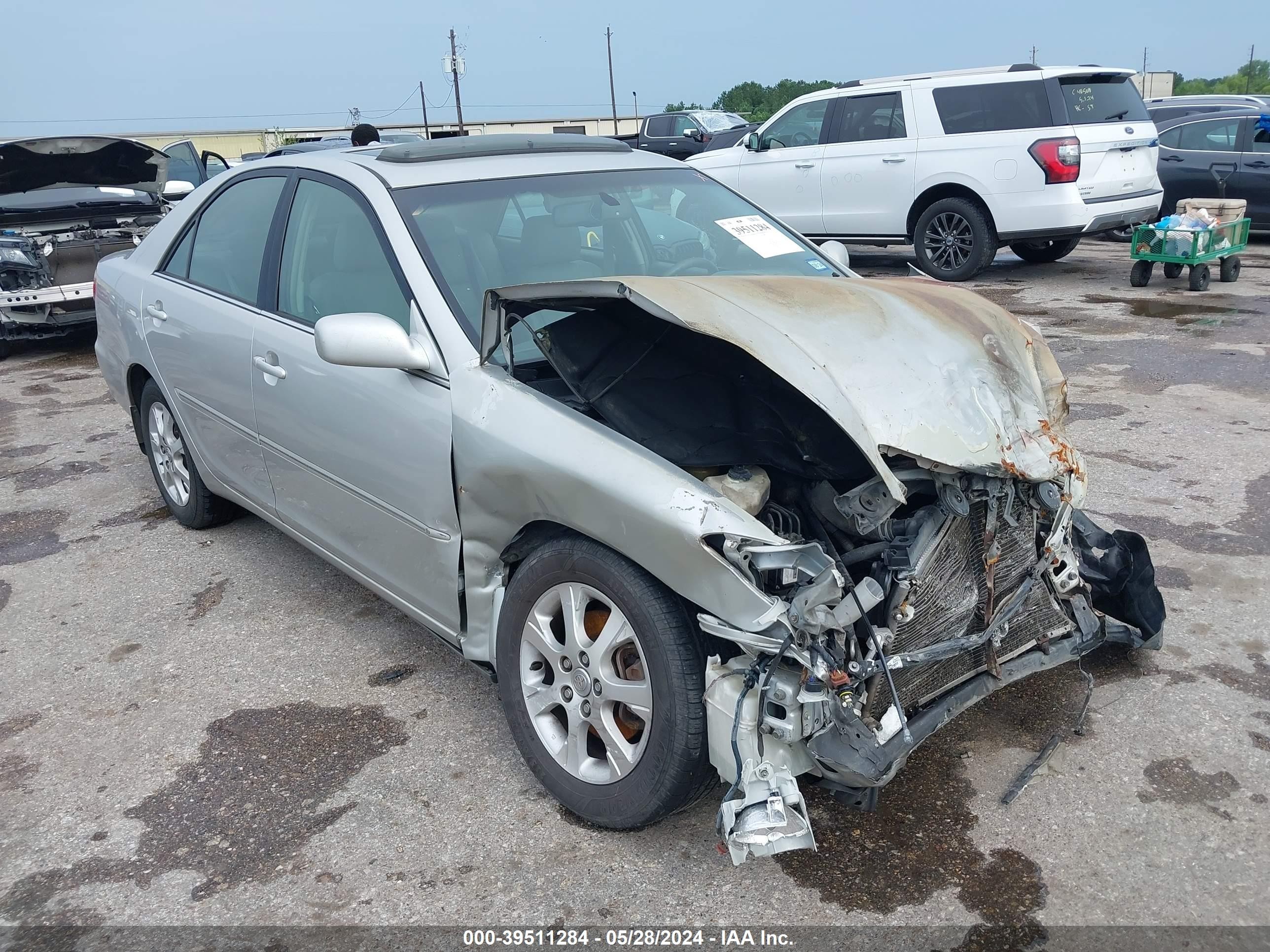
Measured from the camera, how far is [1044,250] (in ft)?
38.0

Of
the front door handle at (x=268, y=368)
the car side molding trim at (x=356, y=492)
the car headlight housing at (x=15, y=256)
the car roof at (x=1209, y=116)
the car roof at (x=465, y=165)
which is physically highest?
the car roof at (x=1209, y=116)

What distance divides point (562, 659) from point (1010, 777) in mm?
1271

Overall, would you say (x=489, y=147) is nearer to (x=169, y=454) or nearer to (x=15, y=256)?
(x=169, y=454)

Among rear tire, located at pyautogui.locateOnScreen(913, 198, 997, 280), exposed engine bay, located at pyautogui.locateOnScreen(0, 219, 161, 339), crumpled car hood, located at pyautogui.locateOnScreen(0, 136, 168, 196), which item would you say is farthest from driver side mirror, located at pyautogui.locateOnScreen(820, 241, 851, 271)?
crumpled car hood, located at pyautogui.locateOnScreen(0, 136, 168, 196)

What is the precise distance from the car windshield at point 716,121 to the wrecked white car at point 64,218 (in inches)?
576

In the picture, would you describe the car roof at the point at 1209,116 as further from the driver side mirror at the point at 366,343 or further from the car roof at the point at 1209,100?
the driver side mirror at the point at 366,343

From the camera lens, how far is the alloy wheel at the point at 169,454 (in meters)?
4.73

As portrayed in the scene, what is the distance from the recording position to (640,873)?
8.46 ft

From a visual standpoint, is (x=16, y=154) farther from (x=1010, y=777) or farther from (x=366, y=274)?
(x=1010, y=777)

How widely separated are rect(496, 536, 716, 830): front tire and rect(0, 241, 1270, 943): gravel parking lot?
160 mm

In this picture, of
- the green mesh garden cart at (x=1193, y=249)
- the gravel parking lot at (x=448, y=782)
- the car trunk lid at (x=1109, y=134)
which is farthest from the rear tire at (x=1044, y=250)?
the gravel parking lot at (x=448, y=782)

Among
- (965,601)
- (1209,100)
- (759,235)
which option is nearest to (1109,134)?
(1209,100)

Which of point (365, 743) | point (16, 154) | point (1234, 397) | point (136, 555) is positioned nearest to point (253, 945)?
point (365, 743)

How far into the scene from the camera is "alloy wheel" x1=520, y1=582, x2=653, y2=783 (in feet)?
8.48
